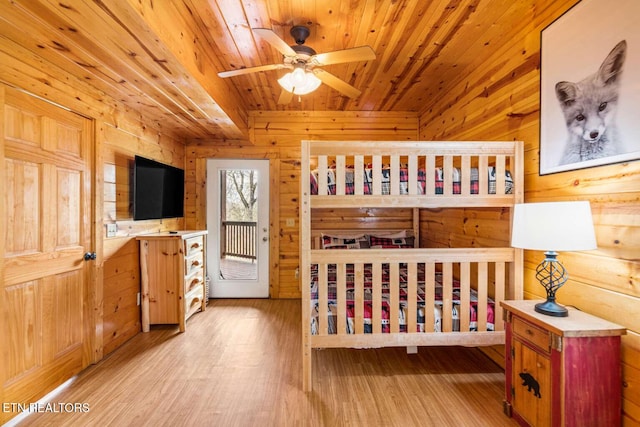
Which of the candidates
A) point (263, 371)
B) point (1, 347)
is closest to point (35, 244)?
point (1, 347)

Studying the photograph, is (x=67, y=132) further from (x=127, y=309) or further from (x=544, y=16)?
(x=544, y=16)

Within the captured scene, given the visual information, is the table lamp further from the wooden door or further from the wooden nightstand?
the wooden door

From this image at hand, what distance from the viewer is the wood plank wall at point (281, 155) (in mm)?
3816

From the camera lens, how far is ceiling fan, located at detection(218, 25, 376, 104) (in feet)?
5.79

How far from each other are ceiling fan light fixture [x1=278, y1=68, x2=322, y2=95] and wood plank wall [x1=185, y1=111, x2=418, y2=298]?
1681 mm

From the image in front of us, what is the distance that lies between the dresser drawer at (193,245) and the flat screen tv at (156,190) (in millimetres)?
448

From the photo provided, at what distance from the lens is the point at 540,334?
1404 mm

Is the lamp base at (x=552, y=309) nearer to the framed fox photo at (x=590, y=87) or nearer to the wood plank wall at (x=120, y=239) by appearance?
the framed fox photo at (x=590, y=87)

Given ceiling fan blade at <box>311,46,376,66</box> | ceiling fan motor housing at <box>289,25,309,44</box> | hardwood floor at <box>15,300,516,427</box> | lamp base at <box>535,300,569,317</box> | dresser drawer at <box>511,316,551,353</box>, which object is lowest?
hardwood floor at <box>15,300,516,427</box>

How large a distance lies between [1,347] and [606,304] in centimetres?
331

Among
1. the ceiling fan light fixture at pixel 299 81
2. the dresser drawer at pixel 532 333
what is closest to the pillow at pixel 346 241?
the ceiling fan light fixture at pixel 299 81

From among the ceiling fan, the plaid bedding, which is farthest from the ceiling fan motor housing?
the plaid bedding

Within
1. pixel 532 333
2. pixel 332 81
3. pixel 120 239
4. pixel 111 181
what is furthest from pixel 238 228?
pixel 532 333

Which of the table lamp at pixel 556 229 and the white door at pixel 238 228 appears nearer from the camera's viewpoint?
the table lamp at pixel 556 229
